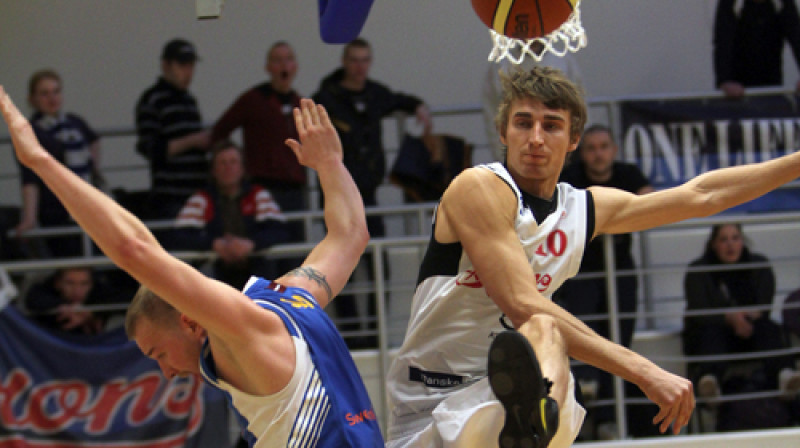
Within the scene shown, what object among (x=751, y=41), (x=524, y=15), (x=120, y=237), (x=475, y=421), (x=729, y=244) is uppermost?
(x=751, y=41)

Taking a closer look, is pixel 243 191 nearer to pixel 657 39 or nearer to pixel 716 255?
pixel 716 255

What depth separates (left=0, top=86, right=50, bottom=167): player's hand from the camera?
2490 mm

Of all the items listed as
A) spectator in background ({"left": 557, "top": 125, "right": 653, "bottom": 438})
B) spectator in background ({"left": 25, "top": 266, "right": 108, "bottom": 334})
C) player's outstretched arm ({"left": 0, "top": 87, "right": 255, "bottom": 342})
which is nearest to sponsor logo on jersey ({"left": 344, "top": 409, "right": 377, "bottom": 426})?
player's outstretched arm ({"left": 0, "top": 87, "right": 255, "bottom": 342})

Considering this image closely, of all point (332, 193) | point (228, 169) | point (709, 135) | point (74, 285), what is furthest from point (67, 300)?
point (709, 135)

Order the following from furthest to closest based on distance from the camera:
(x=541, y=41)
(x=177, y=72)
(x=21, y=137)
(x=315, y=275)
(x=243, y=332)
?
(x=177, y=72), (x=541, y=41), (x=315, y=275), (x=243, y=332), (x=21, y=137)

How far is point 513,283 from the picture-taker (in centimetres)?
321

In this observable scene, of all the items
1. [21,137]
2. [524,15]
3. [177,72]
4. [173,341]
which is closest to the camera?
[21,137]

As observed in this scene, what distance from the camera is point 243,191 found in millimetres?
6102

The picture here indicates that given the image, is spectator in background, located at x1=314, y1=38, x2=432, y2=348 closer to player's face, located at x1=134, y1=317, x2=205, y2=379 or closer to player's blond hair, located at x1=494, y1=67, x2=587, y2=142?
player's blond hair, located at x1=494, y1=67, x2=587, y2=142

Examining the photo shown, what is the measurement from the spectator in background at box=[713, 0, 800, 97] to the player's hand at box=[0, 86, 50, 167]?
231 inches

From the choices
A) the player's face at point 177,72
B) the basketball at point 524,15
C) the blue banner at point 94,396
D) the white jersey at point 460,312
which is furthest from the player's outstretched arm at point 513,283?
the player's face at point 177,72

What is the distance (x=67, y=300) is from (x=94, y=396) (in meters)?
0.66

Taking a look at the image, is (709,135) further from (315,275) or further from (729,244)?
(315,275)

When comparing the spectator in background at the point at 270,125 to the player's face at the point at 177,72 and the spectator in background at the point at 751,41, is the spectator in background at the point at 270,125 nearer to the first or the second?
the player's face at the point at 177,72
